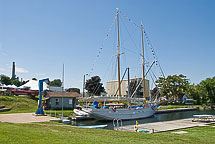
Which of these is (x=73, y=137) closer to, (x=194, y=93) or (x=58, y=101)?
(x=58, y=101)

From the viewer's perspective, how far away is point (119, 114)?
31984mm

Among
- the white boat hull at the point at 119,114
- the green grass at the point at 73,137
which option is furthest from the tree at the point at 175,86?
the green grass at the point at 73,137

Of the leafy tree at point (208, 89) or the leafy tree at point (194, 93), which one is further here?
the leafy tree at point (194, 93)

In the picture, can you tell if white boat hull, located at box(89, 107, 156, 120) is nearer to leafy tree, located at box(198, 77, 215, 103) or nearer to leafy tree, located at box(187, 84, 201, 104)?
leafy tree, located at box(187, 84, 201, 104)

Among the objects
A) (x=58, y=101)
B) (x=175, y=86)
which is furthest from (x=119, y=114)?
(x=175, y=86)

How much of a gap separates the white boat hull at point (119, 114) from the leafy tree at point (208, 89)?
1581 inches

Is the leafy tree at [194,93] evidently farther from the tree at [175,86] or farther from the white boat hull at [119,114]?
the white boat hull at [119,114]

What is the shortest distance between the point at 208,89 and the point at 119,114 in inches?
1935

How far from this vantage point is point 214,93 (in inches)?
2598

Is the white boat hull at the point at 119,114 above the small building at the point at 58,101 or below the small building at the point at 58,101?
below

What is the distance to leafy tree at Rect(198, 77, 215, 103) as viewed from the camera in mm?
66156

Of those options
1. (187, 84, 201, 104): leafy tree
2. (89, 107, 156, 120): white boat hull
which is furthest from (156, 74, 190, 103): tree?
(89, 107, 156, 120): white boat hull

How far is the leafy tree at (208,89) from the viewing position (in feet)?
217

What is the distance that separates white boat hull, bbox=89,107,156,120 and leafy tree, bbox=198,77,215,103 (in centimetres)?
4015
